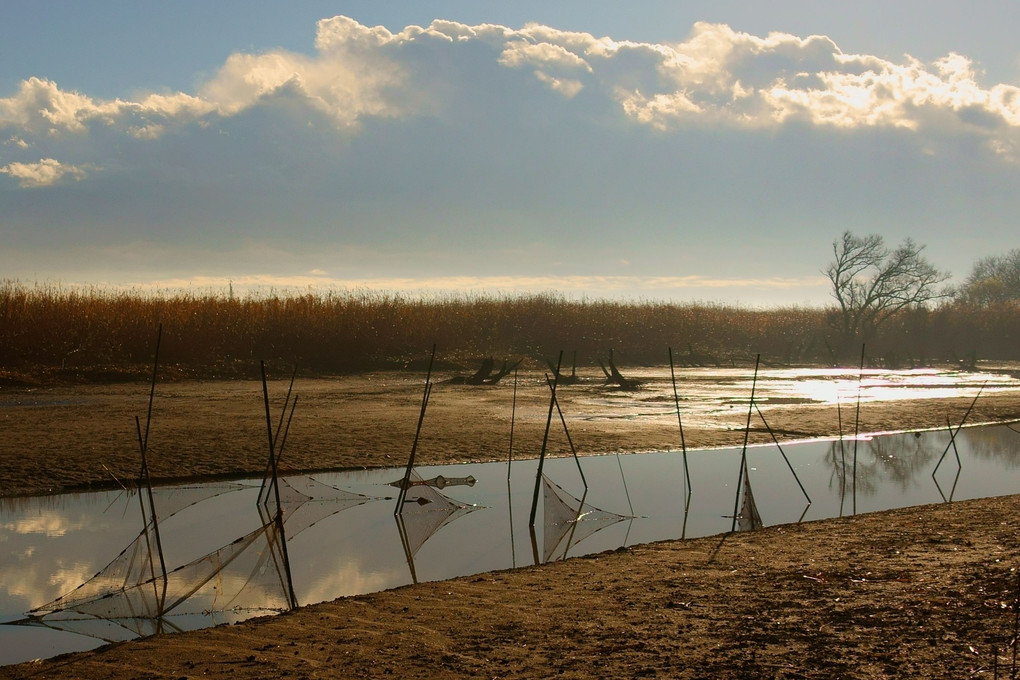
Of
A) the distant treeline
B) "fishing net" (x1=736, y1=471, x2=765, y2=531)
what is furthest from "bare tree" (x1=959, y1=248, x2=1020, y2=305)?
"fishing net" (x1=736, y1=471, x2=765, y2=531)

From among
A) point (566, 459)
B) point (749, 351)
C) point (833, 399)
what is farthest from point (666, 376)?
point (566, 459)

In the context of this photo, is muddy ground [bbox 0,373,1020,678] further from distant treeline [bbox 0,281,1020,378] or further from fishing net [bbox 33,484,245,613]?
distant treeline [bbox 0,281,1020,378]

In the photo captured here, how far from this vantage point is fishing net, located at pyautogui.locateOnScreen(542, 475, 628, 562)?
Result: 7796 mm

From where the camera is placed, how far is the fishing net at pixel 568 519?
7796 mm

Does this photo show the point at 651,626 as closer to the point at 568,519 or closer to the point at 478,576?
the point at 478,576

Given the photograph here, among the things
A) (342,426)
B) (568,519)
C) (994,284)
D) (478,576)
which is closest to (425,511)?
(568,519)

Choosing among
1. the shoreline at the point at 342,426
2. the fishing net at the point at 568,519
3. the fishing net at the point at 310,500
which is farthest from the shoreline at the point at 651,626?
the shoreline at the point at 342,426

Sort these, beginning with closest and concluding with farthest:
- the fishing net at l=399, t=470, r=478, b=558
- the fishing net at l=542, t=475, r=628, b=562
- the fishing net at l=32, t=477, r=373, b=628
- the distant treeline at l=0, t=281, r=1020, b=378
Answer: the fishing net at l=32, t=477, r=373, b=628
the fishing net at l=542, t=475, r=628, b=562
the fishing net at l=399, t=470, r=478, b=558
the distant treeline at l=0, t=281, r=1020, b=378

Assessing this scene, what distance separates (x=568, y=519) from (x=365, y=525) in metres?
1.81

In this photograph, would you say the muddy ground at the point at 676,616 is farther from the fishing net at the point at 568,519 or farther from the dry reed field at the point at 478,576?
the fishing net at the point at 568,519

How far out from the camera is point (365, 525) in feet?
26.7

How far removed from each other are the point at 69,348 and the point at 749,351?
25.6 m

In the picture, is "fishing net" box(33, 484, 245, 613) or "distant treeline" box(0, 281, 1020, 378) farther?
"distant treeline" box(0, 281, 1020, 378)

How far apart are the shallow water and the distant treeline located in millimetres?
13136
